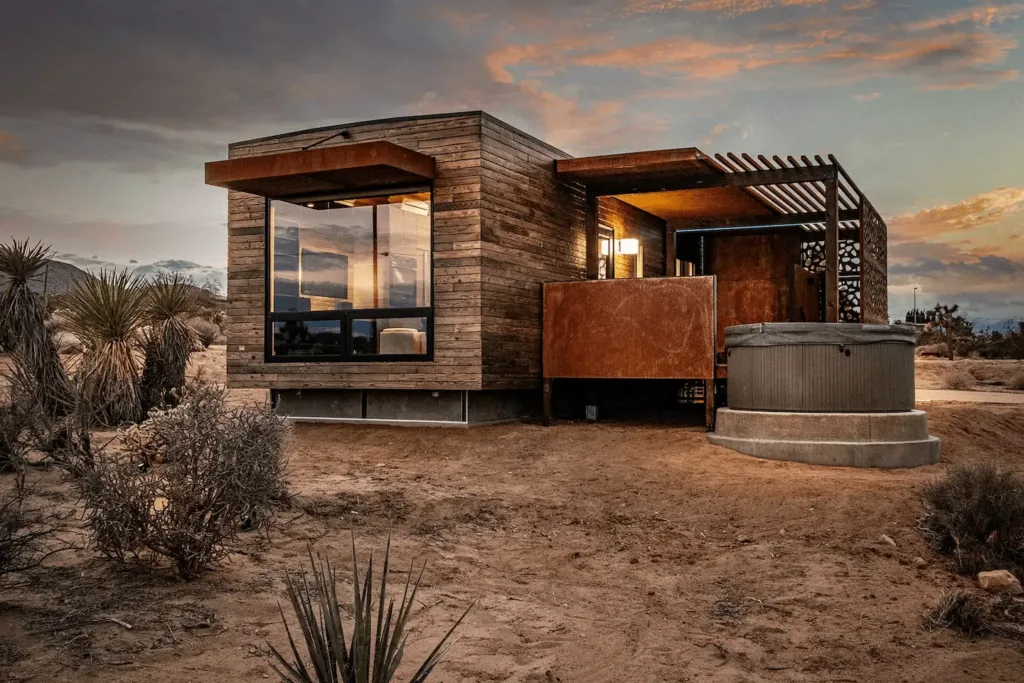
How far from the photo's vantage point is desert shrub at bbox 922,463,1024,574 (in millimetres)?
6250

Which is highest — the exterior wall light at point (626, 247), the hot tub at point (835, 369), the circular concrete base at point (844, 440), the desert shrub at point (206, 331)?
the exterior wall light at point (626, 247)

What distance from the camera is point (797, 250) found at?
16.6 metres

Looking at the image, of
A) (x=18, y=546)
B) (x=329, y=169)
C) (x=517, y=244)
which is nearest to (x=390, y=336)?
(x=517, y=244)

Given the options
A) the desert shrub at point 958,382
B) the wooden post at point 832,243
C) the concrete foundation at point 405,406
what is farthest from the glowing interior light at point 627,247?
the desert shrub at point 958,382

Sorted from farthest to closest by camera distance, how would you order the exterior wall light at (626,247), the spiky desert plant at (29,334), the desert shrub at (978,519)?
1. the exterior wall light at (626,247)
2. the spiky desert plant at (29,334)
3. the desert shrub at (978,519)

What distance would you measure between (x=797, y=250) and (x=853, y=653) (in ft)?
41.7

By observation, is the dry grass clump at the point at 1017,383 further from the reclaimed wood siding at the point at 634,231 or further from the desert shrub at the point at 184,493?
the desert shrub at the point at 184,493

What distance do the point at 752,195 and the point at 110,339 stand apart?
9804mm

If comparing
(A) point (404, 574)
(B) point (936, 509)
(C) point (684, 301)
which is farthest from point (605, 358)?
(A) point (404, 574)

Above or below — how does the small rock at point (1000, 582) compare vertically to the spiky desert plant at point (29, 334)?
below

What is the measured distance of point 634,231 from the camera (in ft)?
52.0

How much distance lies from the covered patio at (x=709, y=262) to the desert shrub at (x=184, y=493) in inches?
256

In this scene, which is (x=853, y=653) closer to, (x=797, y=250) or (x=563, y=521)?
(x=563, y=521)

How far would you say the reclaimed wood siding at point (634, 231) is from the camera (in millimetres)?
14773
